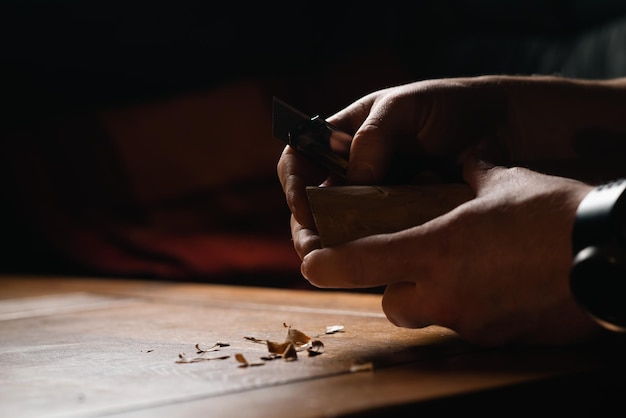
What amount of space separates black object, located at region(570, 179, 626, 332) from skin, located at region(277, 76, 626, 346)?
0.10 ft

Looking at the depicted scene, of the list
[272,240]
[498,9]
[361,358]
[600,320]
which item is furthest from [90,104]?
[600,320]

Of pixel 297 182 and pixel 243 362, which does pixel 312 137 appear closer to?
pixel 297 182

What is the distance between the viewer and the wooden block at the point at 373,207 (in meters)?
0.61

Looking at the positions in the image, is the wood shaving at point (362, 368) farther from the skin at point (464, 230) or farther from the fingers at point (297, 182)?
the fingers at point (297, 182)

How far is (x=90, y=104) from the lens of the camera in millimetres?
1905

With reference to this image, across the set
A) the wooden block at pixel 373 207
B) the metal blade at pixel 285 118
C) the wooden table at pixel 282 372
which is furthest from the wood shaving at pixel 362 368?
the metal blade at pixel 285 118

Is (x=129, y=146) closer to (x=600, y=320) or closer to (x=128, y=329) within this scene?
(x=128, y=329)

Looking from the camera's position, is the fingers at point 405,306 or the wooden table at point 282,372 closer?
the wooden table at point 282,372

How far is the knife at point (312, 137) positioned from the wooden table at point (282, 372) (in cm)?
14

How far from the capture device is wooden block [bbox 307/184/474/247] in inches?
24.0

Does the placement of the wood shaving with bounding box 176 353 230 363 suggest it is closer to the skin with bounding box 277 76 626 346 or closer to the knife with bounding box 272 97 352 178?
the skin with bounding box 277 76 626 346

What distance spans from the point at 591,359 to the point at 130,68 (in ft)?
5.22

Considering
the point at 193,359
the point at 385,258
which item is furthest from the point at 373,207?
the point at 193,359

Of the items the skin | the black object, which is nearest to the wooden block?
the skin
